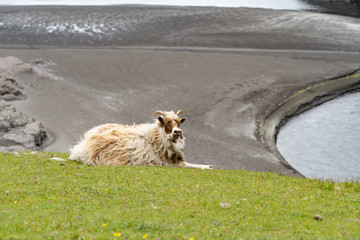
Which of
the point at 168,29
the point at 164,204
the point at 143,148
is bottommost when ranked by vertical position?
the point at 143,148

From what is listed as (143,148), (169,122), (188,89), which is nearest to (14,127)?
(143,148)

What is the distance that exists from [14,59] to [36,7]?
17420mm

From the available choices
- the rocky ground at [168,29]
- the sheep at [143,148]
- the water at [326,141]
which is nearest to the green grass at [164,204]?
the sheep at [143,148]

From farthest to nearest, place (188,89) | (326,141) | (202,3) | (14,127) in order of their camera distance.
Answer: (202,3)
(188,89)
(326,141)
(14,127)

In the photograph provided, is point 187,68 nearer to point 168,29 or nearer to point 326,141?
point 168,29

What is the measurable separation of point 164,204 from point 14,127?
1534 centimetres

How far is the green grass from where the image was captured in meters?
8.09

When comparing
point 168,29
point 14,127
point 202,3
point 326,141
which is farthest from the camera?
point 202,3

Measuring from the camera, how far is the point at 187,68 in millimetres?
34562

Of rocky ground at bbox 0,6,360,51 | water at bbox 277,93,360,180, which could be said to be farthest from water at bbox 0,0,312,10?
water at bbox 277,93,360,180

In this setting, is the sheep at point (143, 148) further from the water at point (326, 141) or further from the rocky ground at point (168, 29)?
the rocky ground at point (168, 29)

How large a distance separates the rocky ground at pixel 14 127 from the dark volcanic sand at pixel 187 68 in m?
1.00

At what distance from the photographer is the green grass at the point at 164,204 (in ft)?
26.6

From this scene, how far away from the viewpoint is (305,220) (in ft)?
30.1
